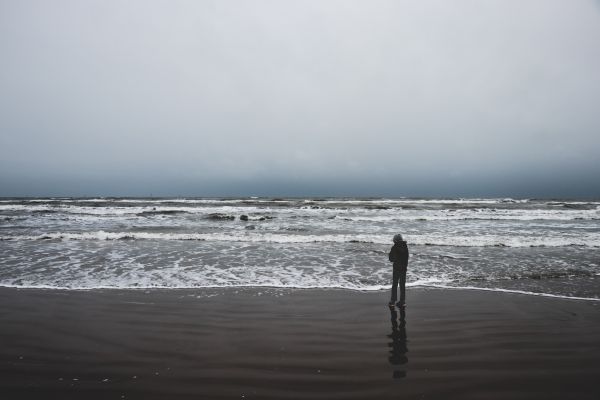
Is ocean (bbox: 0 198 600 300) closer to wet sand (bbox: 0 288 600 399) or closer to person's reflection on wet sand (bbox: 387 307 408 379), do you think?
wet sand (bbox: 0 288 600 399)

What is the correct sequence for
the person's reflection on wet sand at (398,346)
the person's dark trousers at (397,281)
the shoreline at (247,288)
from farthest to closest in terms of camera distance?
the shoreline at (247,288) < the person's dark trousers at (397,281) < the person's reflection on wet sand at (398,346)

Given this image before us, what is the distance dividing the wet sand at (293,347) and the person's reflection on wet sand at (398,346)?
0.03 meters

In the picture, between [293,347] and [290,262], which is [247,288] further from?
[293,347]

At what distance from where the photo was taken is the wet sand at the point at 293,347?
438 cm

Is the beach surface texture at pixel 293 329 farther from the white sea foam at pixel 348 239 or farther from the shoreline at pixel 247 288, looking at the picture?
the white sea foam at pixel 348 239

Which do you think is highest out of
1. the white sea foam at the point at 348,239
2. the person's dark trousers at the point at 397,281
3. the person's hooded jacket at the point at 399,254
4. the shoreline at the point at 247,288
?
the person's hooded jacket at the point at 399,254

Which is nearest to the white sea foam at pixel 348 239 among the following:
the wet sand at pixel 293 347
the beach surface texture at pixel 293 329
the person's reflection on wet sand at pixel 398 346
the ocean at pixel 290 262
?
the ocean at pixel 290 262

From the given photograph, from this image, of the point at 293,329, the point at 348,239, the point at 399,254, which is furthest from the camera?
the point at 348,239

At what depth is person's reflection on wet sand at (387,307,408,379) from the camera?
16.0 ft

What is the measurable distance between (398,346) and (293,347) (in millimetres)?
1706

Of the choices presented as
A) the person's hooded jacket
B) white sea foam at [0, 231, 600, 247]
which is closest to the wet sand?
the person's hooded jacket

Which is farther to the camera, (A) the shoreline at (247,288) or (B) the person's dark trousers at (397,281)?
(A) the shoreline at (247,288)

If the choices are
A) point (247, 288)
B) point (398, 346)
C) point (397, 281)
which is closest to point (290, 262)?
point (247, 288)

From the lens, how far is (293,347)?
5652 mm
